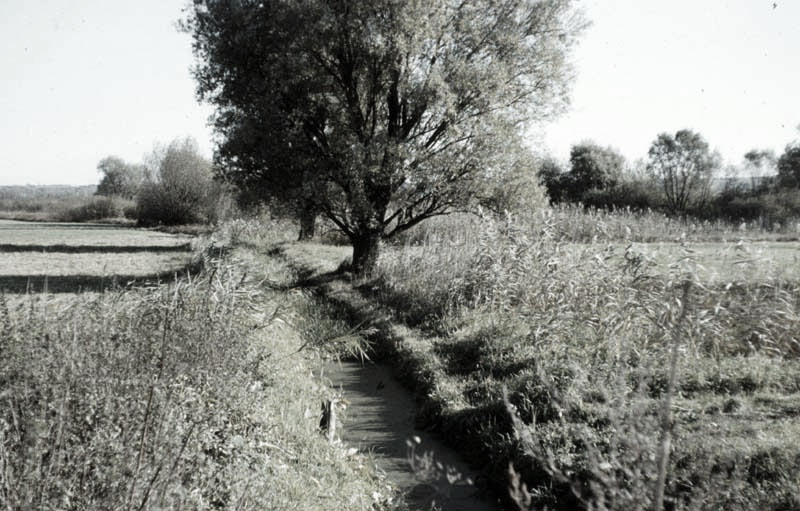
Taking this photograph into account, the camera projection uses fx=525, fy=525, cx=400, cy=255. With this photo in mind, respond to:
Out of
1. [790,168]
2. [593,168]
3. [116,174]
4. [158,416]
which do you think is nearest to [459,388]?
[158,416]

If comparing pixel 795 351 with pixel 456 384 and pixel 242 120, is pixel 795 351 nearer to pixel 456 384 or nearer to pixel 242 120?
pixel 456 384

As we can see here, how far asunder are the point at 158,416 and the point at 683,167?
40.0 m

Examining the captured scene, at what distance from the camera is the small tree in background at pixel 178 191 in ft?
161

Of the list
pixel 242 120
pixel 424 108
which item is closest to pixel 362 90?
pixel 424 108

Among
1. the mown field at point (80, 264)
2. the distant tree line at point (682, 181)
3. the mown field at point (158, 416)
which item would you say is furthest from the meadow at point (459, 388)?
the distant tree line at point (682, 181)

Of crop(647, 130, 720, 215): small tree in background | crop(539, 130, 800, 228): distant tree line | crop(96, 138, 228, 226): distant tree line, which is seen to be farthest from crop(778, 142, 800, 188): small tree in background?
crop(96, 138, 228, 226): distant tree line

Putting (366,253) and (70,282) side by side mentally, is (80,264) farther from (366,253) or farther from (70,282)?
(366,253)

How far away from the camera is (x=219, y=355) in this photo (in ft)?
17.7

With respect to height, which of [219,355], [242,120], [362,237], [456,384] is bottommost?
[456,384]

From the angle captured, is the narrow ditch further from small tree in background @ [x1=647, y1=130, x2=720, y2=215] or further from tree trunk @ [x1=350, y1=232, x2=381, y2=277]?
small tree in background @ [x1=647, y1=130, x2=720, y2=215]

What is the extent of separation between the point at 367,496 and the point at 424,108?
11.5 m

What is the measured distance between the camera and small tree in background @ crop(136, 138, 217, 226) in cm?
4897

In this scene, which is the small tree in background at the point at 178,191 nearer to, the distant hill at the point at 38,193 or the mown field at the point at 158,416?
the distant hill at the point at 38,193

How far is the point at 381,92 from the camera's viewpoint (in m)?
15.3
